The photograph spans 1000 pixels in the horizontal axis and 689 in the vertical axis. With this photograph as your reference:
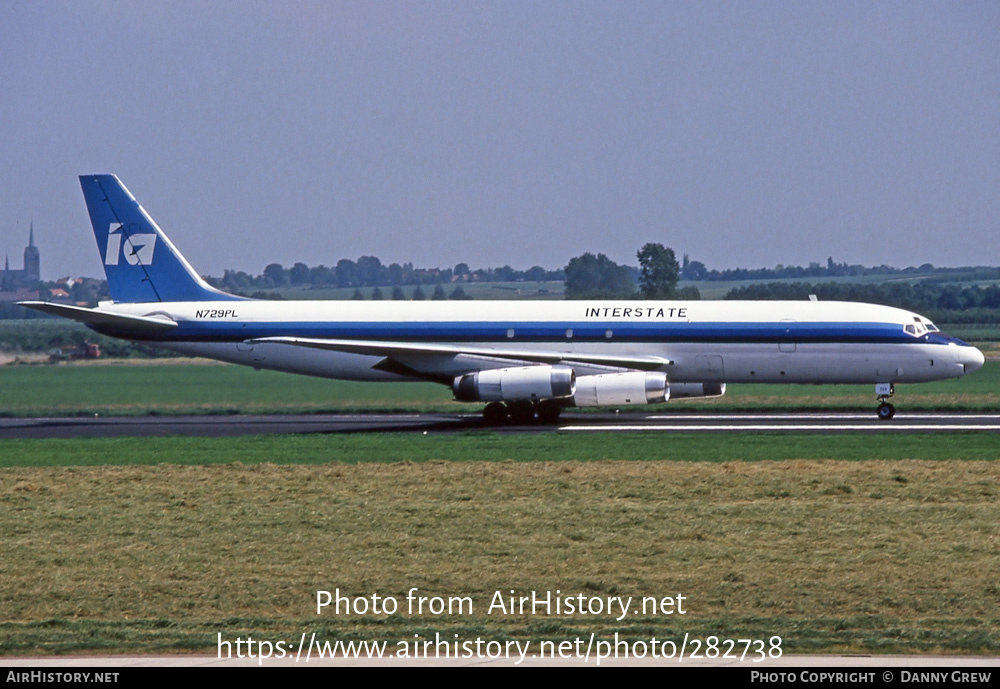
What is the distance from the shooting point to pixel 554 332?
36.6m

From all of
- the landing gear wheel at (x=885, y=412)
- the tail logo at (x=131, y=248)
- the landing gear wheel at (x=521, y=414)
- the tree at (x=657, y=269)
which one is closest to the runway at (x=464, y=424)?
the landing gear wheel at (x=885, y=412)

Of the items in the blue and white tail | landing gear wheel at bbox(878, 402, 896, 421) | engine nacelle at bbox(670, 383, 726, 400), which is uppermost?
the blue and white tail

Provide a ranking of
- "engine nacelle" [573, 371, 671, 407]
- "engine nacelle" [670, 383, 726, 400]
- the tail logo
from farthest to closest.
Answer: the tail logo
"engine nacelle" [670, 383, 726, 400]
"engine nacelle" [573, 371, 671, 407]

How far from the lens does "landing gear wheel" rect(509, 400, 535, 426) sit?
1404 inches

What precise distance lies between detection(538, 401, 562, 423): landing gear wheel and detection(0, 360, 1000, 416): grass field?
15.6 ft

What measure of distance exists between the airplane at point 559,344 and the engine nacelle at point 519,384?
0.04 meters

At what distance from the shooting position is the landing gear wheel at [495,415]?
118 ft

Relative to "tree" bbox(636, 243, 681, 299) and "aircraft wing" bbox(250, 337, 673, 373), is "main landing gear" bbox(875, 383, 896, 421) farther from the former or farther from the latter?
"tree" bbox(636, 243, 681, 299)

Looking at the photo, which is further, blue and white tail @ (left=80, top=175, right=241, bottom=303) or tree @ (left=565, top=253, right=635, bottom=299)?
tree @ (left=565, top=253, right=635, bottom=299)

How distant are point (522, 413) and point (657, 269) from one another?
201 ft

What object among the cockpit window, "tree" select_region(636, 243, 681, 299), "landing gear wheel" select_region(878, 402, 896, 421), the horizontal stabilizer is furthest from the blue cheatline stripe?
"tree" select_region(636, 243, 681, 299)

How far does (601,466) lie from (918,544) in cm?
839

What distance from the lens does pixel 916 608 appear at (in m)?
14.0

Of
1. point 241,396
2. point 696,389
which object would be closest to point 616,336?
point 696,389
